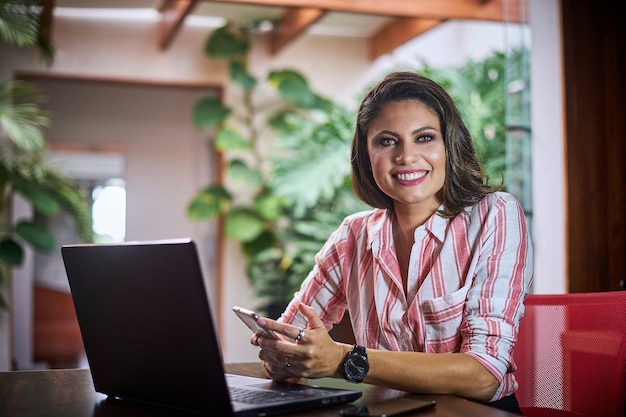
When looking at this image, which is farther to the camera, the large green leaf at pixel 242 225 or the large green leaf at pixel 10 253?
the large green leaf at pixel 242 225

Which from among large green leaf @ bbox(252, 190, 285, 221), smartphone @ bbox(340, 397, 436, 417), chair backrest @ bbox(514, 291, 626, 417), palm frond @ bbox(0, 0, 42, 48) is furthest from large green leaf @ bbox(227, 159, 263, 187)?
smartphone @ bbox(340, 397, 436, 417)

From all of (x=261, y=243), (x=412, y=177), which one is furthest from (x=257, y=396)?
(x=261, y=243)

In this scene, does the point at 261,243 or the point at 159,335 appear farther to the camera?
the point at 261,243

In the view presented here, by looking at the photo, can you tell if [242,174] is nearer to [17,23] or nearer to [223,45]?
[223,45]

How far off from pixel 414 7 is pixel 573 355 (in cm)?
392

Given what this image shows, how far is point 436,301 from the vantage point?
59.4 inches

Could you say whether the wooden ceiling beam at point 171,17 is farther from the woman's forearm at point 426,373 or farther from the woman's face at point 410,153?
the woman's forearm at point 426,373

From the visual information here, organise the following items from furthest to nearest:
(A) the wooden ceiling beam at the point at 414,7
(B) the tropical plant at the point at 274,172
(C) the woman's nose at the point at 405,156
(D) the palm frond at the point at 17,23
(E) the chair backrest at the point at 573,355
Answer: (B) the tropical plant at the point at 274,172 < (A) the wooden ceiling beam at the point at 414,7 < (D) the palm frond at the point at 17,23 < (C) the woman's nose at the point at 405,156 < (E) the chair backrest at the point at 573,355

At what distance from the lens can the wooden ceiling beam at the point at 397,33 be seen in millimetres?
5758

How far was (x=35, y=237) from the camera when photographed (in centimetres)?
522

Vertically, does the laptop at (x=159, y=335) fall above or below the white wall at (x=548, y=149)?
below

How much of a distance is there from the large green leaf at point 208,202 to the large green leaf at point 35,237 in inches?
40.6

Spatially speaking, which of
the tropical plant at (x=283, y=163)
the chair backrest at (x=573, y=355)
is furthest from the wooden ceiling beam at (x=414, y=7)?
the chair backrest at (x=573, y=355)

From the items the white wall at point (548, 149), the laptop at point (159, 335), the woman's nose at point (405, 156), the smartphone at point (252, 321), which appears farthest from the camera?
the white wall at point (548, 149)
